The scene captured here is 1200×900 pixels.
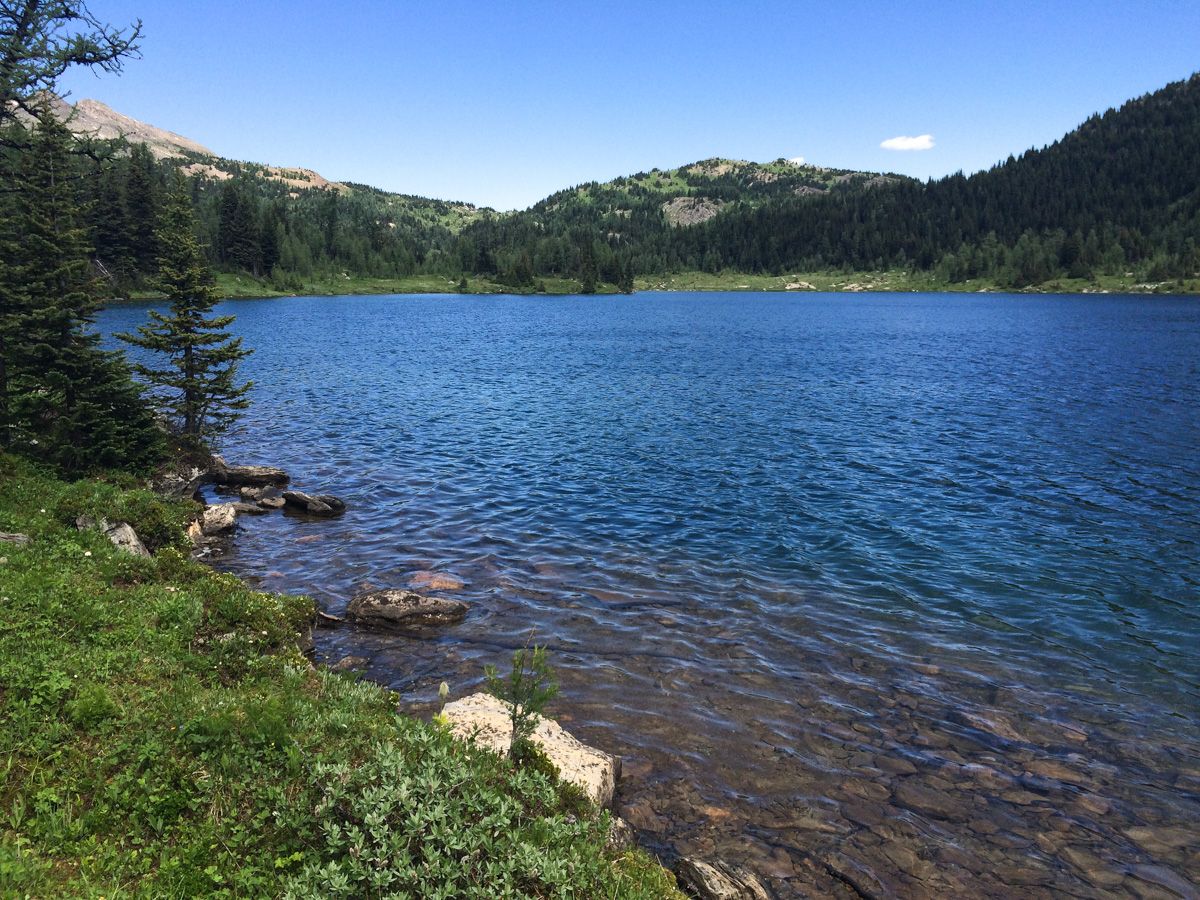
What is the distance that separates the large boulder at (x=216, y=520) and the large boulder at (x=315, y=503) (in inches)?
113

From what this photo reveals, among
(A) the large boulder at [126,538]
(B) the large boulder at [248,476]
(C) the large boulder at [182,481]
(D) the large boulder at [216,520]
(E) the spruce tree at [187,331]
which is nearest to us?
(A) the large boulder at [126,538]

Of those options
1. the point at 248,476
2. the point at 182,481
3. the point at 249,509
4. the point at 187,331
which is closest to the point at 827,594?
the point at 249,509

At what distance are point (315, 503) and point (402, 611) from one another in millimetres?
12461

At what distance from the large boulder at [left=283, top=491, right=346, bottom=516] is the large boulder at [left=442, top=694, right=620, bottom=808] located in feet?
60.9

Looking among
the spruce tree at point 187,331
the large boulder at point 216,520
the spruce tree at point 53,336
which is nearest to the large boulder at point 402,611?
the large boulder at point 216,520

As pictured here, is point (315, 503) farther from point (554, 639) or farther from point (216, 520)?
point (554, 639)

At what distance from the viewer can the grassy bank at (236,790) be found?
25.9ft

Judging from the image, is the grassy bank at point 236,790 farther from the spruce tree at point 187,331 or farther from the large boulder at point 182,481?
the spruce tree at point 187,331

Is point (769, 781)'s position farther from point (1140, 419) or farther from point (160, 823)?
point (1140, 419)

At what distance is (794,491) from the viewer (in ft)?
111

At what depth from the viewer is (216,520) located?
1105 inches

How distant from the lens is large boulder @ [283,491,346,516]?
30.7m

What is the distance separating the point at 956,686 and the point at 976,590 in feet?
21.9

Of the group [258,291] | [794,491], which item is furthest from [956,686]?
[258,291]
